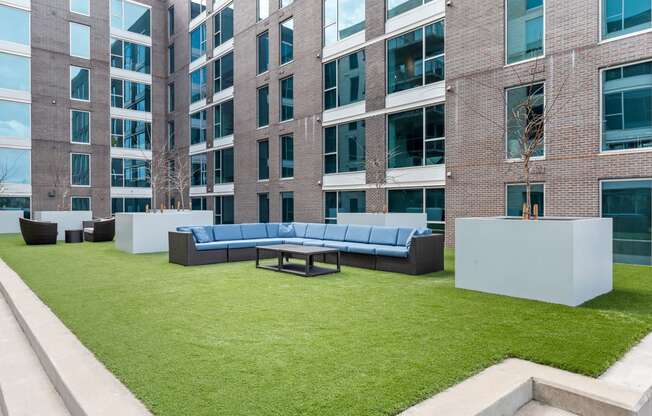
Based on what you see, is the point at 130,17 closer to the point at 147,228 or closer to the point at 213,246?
the point at 147,228

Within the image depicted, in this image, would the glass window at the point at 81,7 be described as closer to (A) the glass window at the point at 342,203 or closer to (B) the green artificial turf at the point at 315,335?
(A) the glass window at the point at 342,203

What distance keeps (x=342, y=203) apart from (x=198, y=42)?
51.2 feet

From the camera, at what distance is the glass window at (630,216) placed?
367 inches

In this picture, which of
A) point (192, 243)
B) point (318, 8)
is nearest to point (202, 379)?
point (192, 243)

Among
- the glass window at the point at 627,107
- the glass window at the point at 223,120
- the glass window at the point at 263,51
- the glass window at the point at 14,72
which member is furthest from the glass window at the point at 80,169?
the glass window at the point at 627,107

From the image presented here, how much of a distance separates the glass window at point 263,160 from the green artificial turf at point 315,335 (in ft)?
42.2

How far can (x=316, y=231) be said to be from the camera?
10844mm

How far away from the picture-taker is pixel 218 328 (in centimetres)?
460

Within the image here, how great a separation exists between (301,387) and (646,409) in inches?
97.7

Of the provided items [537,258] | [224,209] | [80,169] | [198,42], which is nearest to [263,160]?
[224,209]

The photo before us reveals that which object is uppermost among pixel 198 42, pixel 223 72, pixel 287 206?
pixel 198 42

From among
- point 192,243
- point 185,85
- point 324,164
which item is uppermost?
point 185,85

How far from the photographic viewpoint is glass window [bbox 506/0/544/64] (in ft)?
36.1

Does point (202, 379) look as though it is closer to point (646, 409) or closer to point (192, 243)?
point (646, 409)
